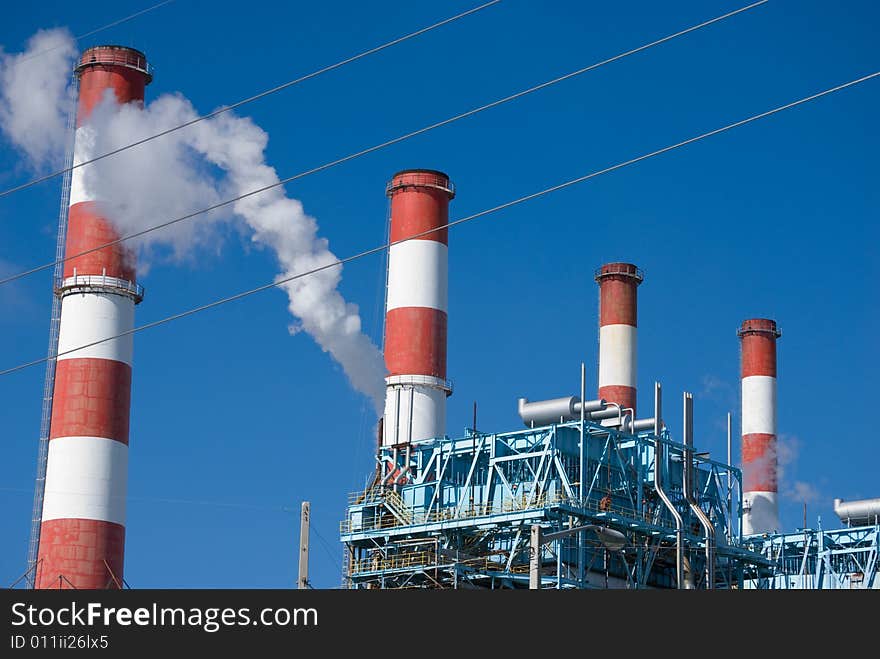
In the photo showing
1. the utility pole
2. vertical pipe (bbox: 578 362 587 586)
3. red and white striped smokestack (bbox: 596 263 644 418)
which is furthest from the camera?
red and white striped smokestack (bbox: 596 263 644 418)

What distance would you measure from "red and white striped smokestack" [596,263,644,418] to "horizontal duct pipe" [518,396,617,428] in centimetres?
1413

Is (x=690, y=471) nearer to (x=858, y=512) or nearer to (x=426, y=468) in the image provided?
(x=426, y=468)

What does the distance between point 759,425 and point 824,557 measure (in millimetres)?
9718

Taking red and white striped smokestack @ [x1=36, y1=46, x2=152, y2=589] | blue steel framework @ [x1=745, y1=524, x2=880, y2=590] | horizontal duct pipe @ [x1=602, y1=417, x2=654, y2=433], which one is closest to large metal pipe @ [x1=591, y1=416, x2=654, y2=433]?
horizontal duct pipe @ [x1=602, y1=417, x2=654, y2=433]

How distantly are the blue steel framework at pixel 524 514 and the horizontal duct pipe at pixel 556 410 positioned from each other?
62.1 inches

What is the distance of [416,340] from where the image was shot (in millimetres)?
56719

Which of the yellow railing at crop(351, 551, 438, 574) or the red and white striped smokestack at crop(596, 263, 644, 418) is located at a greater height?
the red and white striped smokestack at crop(596, 263, 644, 418)

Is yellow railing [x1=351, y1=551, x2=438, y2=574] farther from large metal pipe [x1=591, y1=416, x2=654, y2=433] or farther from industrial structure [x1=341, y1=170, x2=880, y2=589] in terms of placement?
large metal pipe [x1=591, y1=416, x2=654, y2=433]

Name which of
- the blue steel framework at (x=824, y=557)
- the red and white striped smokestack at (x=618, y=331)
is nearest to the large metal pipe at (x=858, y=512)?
the blue steel framework at (x=824, y=557)

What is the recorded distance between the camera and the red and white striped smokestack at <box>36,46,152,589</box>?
167 ft

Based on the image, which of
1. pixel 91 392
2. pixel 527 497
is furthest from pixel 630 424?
pixel 91 392

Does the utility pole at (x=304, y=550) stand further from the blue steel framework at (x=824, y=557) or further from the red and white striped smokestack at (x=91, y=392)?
the blue steel framework at (x=824, y=557)

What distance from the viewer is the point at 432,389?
57219 mm

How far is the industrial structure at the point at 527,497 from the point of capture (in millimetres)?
50156
